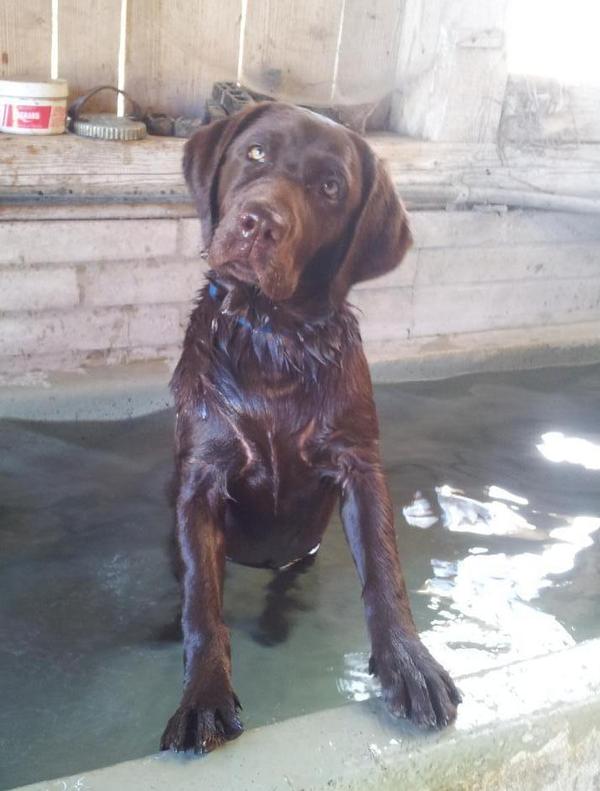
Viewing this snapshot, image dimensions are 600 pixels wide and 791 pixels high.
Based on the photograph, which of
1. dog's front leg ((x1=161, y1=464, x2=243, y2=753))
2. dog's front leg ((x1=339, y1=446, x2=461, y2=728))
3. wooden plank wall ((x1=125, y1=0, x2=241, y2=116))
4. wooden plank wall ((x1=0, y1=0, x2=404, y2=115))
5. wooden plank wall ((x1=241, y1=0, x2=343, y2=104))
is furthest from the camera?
wooden plank wall ((x1=241, y1=0, x2=343, y2=104))

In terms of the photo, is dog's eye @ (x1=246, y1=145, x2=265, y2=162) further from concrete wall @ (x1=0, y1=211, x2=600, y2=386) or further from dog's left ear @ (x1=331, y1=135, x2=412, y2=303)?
concrete wall @ (x1=0, y1=211, x2=600, y2=386)

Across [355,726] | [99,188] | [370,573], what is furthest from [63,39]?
[355,726]

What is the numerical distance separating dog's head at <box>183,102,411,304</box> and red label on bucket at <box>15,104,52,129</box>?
141 cm

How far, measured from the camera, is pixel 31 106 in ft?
12.4

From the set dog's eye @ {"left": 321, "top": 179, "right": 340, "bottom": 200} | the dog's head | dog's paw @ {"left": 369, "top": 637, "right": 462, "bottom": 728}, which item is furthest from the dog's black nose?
dog's paw @ {"left": 369, "top": 637, "right": 462, "bottom": 728}

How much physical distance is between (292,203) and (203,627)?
95cm

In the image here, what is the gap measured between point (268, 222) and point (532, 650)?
140cm

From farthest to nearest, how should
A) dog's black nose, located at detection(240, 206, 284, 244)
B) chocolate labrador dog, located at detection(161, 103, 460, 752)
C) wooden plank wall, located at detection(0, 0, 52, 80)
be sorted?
1. wooden plank wall, located at detection(0, 0, 52, 80)
2. chocolate labrador dog, located at detection(161, 103, 460, 752)
3. dog's black nose, located at detection(240, 206, 284, 244)

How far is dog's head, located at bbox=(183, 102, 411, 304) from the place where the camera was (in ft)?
7.55

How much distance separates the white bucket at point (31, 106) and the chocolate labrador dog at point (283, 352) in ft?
4.64

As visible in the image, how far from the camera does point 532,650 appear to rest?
9.27 feet

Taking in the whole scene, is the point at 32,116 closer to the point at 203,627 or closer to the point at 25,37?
the point at 25,37

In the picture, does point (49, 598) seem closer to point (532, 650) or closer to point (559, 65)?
point (532, 650)

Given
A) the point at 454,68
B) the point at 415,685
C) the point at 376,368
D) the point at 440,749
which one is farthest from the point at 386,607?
the point at 454,68
